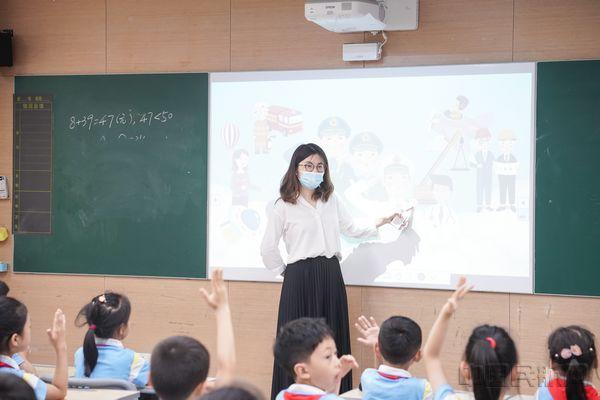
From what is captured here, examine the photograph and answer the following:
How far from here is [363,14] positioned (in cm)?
480

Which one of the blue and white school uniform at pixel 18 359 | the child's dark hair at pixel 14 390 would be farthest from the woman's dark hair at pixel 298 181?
the child's dark hair at pixel 14 390

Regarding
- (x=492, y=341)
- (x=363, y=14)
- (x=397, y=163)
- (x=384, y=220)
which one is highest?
(x=363, y=14)

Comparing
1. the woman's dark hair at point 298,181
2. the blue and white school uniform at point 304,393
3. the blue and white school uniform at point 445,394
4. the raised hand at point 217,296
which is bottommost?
the blue and white school uniform at point 304,393

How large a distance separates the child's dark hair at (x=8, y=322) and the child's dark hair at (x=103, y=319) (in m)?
0.51

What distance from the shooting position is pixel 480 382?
8.02ft

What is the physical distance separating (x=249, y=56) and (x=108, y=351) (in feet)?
8.43

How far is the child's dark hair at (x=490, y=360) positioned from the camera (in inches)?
96.2

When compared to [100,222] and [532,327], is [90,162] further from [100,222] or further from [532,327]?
[532,327]

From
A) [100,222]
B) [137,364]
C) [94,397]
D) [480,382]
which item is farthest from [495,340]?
[100,222]

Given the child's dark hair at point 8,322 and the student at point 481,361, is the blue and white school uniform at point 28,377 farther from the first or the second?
the student at point 481,361

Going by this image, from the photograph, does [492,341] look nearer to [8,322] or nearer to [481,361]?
[481,361]

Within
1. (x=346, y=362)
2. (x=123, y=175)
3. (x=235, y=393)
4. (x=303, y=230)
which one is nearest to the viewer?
(x=235, y=393)

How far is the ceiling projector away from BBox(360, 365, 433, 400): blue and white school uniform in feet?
7.75

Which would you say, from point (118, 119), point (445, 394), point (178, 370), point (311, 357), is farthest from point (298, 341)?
point (118, 119)
